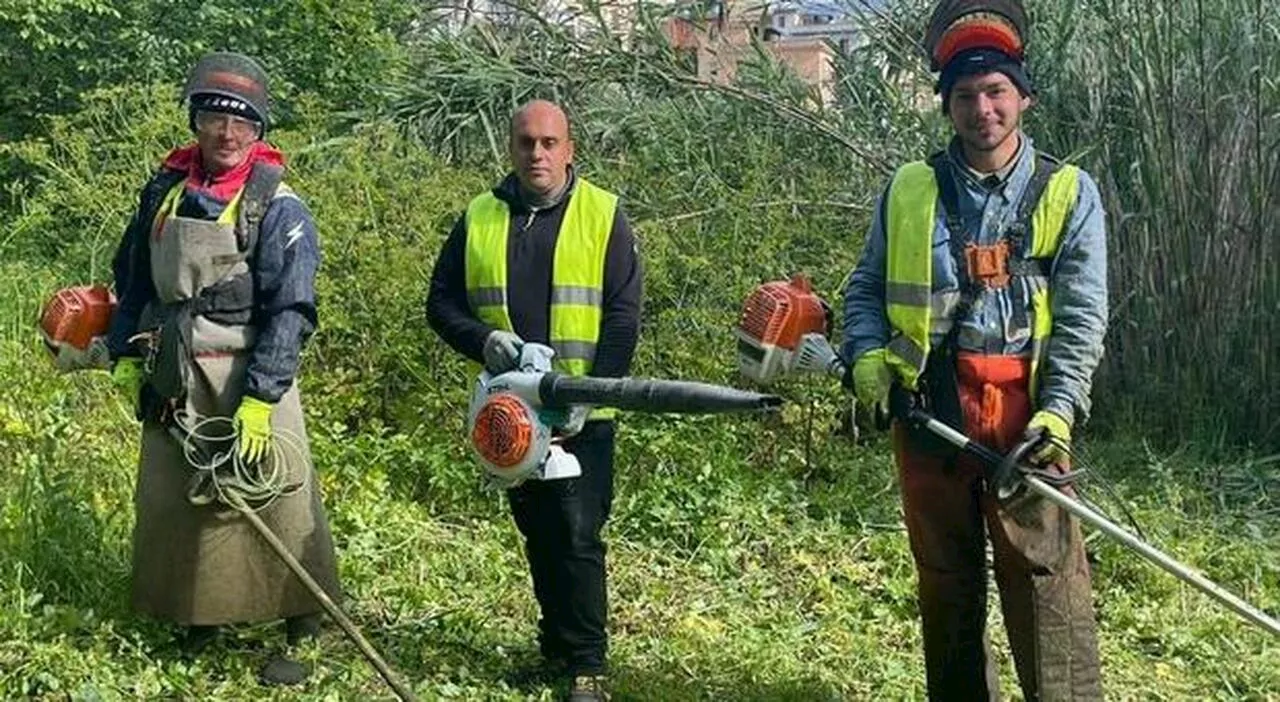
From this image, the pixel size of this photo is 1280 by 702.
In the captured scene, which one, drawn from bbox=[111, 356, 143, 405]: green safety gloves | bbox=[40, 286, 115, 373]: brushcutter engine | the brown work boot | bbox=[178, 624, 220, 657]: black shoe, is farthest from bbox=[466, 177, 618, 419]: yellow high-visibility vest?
bbox=[178, 624, 220, 657]: black shoe

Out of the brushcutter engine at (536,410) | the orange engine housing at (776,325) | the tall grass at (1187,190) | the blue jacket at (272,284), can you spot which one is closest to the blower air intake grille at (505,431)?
the brushcutter engine at (536,410)

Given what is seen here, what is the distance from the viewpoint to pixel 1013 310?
9.98ft

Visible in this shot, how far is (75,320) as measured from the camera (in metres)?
3.86

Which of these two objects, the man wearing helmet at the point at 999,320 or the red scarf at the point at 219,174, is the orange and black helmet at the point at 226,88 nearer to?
the red scarf at the point at 219,174

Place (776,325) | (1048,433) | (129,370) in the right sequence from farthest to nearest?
(129,370), (776,325), (1048,433)

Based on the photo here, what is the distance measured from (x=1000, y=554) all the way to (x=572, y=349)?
117 centimetres

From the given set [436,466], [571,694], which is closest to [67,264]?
[436,466]

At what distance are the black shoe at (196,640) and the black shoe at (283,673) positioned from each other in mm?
197

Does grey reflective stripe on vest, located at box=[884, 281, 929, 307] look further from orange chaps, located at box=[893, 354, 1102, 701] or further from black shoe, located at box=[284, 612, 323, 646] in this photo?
black shoe, located at box=[284, 612, 323, 646]

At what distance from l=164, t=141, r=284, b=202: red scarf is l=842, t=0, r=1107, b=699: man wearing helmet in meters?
1.67

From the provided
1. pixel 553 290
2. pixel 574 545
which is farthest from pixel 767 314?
pixel 574 545

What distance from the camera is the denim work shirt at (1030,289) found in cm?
300

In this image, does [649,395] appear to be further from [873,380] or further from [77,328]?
[77,328]

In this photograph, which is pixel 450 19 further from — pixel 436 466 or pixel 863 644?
pixel 863 644
